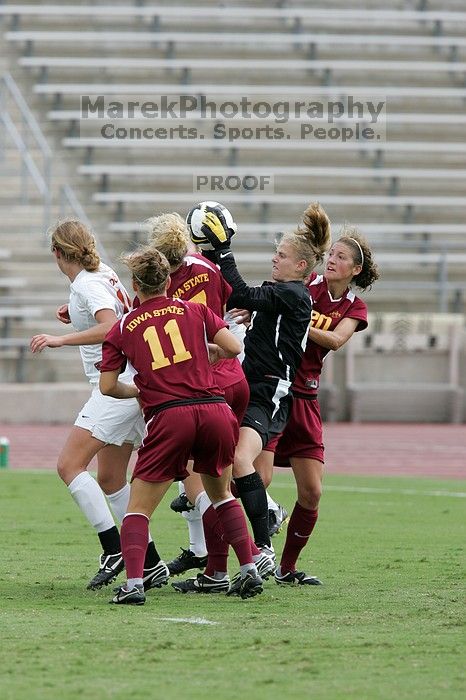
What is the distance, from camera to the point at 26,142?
21156 mm

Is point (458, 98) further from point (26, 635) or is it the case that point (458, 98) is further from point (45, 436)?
point (26, 635)

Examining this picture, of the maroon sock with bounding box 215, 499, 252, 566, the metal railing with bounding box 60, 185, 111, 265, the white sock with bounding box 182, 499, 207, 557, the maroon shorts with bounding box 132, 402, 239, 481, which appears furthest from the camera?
the metal railing with bounding box 60, 185, 111, 265

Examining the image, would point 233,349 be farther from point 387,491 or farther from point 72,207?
point 72,207

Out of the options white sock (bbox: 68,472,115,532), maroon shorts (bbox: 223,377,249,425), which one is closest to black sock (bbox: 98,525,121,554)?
white sock (bbox: 68,472,115,532)

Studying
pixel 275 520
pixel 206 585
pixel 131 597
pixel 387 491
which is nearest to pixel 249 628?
pixel 131 597

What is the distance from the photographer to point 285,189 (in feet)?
70.4

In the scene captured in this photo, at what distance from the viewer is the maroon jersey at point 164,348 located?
5.80 metres

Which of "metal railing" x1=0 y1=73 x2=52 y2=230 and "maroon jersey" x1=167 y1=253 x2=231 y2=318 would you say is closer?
"maroon jersey" x1=167 y1=253 x2=231 y2=318

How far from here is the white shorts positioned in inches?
255

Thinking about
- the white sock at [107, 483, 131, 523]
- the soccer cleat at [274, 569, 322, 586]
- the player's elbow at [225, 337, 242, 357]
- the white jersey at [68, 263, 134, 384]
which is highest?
the white jersey at [68, 263, 134, 384]

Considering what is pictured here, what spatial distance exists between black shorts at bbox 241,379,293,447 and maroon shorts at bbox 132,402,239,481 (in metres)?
0.56

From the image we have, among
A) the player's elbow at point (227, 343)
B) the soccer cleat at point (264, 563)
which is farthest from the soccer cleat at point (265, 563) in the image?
the player's elbow at point (227, 343)

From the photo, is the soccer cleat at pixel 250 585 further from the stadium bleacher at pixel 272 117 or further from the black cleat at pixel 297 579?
the stadium bleacher at pixel 272 117

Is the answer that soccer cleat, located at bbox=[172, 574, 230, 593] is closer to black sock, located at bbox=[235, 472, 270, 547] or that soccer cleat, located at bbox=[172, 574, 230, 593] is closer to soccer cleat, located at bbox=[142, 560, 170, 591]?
soccer cleat, located at bbox=[142, 560, 170, 591]
